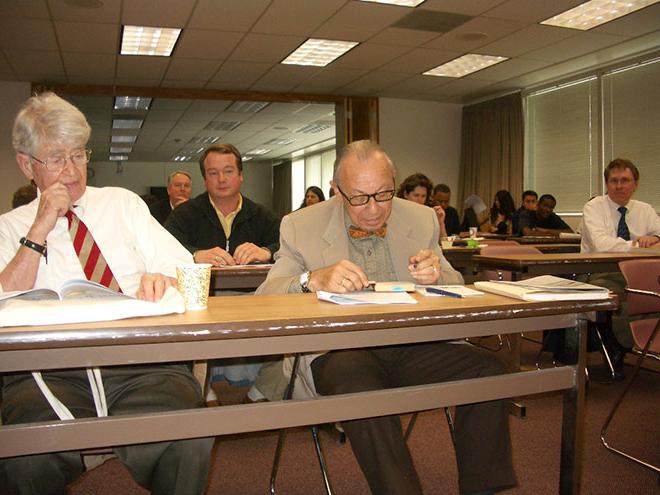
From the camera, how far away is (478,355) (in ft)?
5.47

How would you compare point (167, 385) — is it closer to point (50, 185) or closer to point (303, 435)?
point (50, 185)

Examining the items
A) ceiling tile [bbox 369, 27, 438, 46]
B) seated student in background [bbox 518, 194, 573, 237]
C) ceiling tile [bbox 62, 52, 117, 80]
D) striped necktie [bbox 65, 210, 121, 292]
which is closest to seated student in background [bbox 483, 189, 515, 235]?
seated student in background [bbox 518, 194, 573, 237]

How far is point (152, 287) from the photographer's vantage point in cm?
138

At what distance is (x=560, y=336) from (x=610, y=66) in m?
5.21

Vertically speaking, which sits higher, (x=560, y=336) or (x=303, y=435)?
(x=560, y=336)

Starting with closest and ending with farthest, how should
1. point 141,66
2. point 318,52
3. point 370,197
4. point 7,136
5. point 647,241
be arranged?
1. point 370,197
2. point 647,241
3. point 318,52
4. point 141,66
5. point 7,136

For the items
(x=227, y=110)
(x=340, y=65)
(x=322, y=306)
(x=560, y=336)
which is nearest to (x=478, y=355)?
(x=322, y=306)

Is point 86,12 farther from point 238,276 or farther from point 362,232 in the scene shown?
point 362,232

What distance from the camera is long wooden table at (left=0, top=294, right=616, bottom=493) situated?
3.55 feet

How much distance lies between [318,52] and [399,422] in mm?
6111

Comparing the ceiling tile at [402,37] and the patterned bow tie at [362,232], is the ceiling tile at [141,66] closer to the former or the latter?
the ceiling tile at [402,37]

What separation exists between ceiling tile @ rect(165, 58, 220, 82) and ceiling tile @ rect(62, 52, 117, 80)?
2.33ft

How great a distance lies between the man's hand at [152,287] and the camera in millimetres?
1362

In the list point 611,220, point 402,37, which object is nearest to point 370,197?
point 611,220
